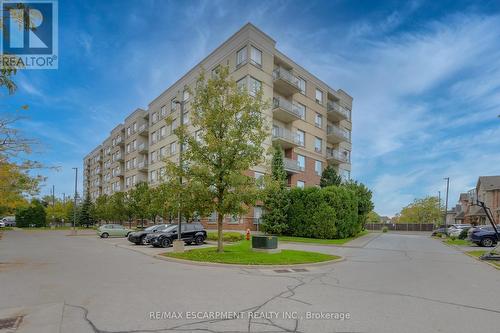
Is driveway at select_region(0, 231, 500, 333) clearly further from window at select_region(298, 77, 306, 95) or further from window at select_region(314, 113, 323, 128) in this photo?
window at select_region(314, 113, 323, 128)

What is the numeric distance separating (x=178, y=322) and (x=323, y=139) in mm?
39718

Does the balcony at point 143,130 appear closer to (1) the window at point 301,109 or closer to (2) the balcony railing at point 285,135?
(2) the balcony railing at point 285,135

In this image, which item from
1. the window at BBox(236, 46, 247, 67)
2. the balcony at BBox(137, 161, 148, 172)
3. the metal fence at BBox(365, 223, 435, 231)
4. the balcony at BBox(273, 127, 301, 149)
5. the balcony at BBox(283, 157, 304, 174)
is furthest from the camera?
the metal fence at BBox(365, 223, 435, 231)

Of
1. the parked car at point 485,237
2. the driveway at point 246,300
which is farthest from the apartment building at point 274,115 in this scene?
the parked car at point 485,237

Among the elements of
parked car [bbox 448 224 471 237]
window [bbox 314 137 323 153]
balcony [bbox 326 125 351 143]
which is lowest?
parked car [bbox 448 224 471 237]

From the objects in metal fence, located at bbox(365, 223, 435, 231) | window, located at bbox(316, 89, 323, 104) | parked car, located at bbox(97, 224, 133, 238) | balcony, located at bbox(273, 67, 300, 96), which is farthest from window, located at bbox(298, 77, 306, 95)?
metal fence, located at bbox(365, 223, 435, 231)

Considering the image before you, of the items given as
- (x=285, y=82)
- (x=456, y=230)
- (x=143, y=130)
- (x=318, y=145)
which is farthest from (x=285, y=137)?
(x=143, y=130)

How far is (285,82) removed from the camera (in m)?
34.9

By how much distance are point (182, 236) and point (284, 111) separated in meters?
17.5

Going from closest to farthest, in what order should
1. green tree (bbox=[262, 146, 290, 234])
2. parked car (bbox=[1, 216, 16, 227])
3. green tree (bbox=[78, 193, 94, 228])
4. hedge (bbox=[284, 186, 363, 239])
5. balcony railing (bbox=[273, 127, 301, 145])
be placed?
hedge (bbox=[284, 186, 363, 239]) < green tree (bbox=[262, 146, 290, 234]) < balcony railing (bbox=[273, 127, 301, 145]) < green tree (bbox=[78, 193, 94, 228]) < parked car (bbox=[1, 216, 16, 227])

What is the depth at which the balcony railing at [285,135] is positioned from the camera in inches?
1383

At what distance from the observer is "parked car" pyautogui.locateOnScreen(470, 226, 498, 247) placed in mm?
24622

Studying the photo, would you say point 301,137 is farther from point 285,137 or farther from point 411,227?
point 411,227

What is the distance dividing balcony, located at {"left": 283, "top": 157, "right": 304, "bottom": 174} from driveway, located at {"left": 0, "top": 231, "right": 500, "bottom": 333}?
22.8 metres
